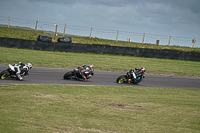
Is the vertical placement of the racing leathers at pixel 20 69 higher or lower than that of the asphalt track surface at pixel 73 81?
higher

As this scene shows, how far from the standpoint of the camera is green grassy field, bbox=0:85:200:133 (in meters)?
5.09

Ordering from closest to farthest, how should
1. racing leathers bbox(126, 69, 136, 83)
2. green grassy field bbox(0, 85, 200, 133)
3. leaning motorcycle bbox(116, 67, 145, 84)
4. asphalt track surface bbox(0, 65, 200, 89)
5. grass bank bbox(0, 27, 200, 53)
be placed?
1. green grassy field bbox(0, 85, 200, 133)
2. asphalt track surface bbox(0, 65, 200, 89)
3. racing leathers bbox(126, 69, 136, 83)
4. leaning motorcycle bbox(116, 67, 145, 84)
5. grass bank bbox(0, 27, 200, 53)

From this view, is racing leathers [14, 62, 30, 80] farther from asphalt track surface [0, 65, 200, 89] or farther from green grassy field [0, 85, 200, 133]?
green grassy field [0, 85, 200, 133]

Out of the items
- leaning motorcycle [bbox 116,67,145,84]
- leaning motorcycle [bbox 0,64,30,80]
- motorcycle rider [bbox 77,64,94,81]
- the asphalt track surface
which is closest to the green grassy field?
leaning motorcycle [bbox 0,64,30,80]

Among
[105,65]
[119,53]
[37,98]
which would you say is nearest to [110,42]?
[119,53]

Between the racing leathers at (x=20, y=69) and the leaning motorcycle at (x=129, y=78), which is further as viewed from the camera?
the leaning motorcycle at (x=129, y=78)

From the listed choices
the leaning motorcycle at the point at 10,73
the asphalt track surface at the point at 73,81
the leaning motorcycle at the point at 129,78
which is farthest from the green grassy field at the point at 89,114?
the leaning motorcycle at the point at 129,78

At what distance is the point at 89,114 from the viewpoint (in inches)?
242

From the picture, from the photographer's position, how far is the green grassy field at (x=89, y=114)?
200 inches

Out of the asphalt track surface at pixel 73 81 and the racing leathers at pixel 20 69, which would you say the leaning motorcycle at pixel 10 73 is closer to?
the racing leathers at pixel 20 69

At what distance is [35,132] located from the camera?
4.63 meters

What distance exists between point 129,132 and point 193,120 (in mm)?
1941

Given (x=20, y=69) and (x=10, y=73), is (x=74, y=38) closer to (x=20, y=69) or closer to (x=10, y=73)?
(x=20, y=69)

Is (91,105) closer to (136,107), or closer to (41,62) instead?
(136,107)
